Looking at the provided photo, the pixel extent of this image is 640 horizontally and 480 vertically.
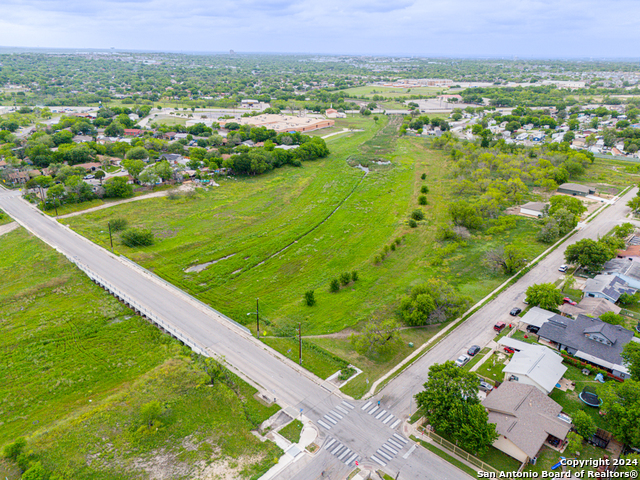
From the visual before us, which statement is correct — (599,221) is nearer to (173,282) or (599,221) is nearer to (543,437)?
(543,437)

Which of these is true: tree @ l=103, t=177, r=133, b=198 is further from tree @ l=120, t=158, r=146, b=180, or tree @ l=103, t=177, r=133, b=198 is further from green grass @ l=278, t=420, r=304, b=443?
green grass @ l=278, t=420, r=304, b=443

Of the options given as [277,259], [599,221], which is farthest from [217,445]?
[599,221]

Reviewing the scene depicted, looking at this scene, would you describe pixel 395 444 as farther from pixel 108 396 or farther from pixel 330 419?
pixel 108 396

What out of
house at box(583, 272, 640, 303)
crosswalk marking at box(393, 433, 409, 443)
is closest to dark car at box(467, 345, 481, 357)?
crosswalk marking at box(393, 433, 409, 443)

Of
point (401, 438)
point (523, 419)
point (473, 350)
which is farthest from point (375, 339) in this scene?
point (523, 419)

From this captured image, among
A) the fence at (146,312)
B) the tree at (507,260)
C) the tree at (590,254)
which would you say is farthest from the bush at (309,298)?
the tree at (590,254)
